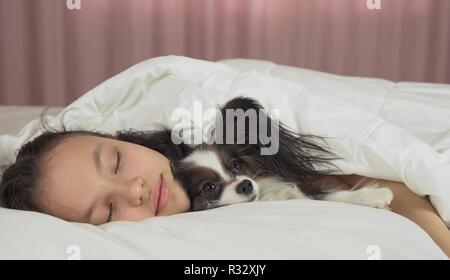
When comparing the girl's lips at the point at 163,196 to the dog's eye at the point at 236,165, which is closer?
the girl's lips at the point at 163,196

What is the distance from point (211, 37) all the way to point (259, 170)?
6.45 ft

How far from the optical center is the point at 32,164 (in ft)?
3.37

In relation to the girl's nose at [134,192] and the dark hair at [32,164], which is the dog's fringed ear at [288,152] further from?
the girl's nose at [134,192]

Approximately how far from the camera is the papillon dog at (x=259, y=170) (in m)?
1.07

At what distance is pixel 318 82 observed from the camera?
153 cm

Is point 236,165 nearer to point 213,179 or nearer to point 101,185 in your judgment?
point 213,179

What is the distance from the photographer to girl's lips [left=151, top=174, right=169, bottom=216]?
3.30 ft

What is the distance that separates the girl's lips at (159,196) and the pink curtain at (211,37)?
6.82 ft

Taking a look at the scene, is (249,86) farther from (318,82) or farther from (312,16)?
(312,16)

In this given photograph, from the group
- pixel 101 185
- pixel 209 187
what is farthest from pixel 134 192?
pixel 209 187

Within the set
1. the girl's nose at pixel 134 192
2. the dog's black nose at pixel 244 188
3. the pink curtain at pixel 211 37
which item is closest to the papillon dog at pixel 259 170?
the dog's black nose at pixel 244 188

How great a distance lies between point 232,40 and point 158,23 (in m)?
0.44
